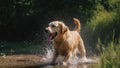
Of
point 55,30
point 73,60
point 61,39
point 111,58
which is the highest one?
point 111,58

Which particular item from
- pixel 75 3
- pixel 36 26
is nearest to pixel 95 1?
pixel 75 3

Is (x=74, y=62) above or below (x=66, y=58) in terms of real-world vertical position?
below

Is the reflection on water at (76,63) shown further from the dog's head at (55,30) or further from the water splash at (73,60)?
the dog's head at (55,30)

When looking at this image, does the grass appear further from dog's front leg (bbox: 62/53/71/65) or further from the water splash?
dog's front leg (bbox: 62/53/71/65)

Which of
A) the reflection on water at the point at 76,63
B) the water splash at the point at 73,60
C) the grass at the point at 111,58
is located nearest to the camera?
the grass at the point at 111,58

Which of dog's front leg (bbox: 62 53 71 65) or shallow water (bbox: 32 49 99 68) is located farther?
dog's front leg (bbox: 62 53 71 65)

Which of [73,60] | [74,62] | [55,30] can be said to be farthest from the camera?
[73,60]

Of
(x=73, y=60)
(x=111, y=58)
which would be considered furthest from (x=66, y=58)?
(x=111, y=58)

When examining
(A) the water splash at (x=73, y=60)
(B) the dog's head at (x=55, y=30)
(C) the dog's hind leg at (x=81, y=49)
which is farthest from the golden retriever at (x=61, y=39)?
(C) the dog's hind leg at (x=81, y=49)

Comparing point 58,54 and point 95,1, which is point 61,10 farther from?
point 58,54

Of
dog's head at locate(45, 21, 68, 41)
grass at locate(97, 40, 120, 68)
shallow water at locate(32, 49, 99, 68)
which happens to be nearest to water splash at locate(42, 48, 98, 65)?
shallow water at locate(32, 49, 99, 68)

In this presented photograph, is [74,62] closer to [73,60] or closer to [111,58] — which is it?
[73,60]

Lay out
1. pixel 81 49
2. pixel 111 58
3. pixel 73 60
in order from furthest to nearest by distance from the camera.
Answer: pixel 81 49
pixel 73 60
pixel 111 58

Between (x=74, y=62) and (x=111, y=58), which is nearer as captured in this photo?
(x=111, y=58)
